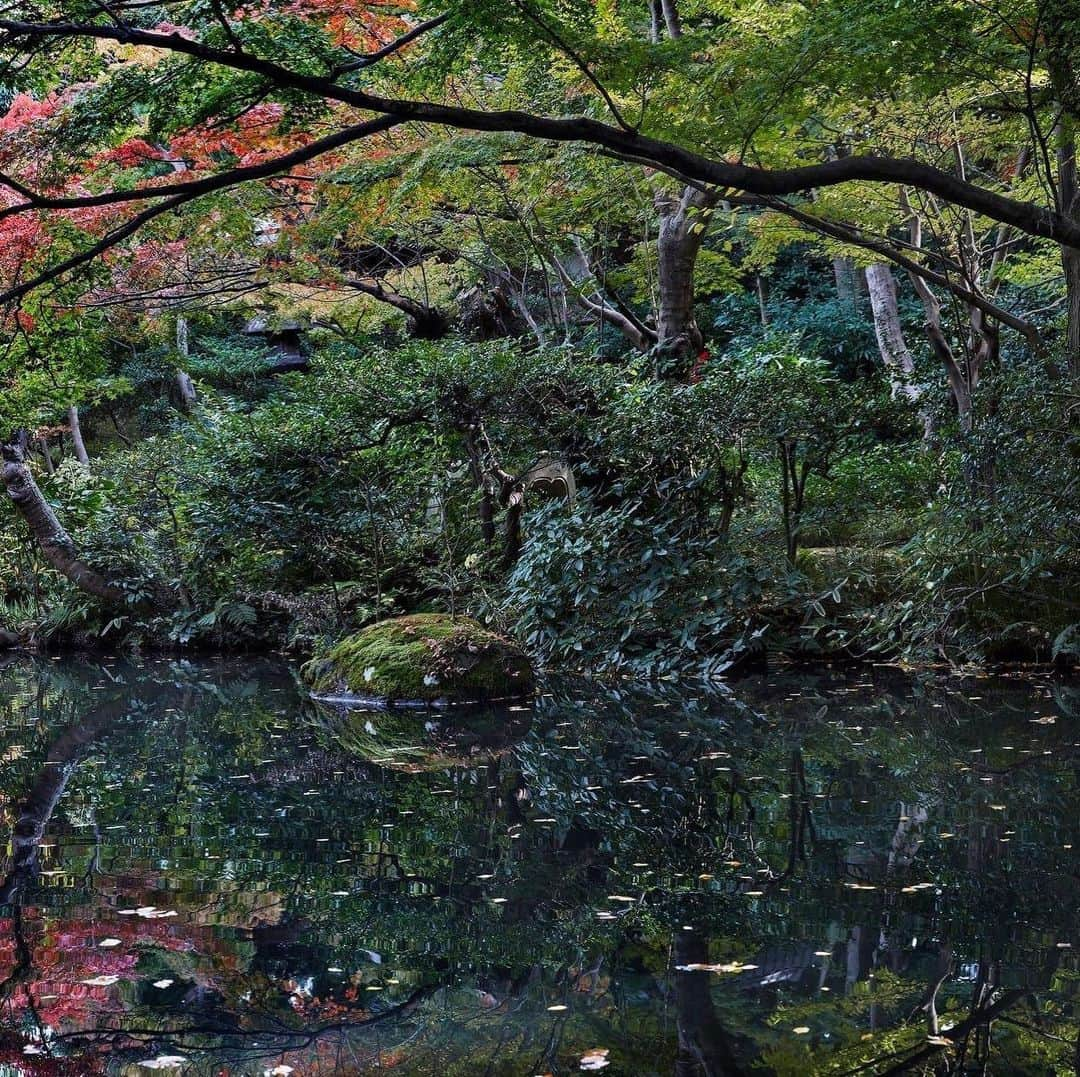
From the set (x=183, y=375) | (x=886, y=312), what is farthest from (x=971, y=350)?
(x=183, y=375)

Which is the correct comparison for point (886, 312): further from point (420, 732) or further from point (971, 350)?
point (420, 732)

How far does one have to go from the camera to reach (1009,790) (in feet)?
16.8

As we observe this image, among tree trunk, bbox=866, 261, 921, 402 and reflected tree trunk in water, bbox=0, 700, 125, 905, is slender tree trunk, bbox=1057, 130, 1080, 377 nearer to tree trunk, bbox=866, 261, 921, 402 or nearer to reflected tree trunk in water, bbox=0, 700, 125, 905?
tree trunk, bbox=866, 261, 921, 402

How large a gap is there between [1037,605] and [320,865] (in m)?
6.18

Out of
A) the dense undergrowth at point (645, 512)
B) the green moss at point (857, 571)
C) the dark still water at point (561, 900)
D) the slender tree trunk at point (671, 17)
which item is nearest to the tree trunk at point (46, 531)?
the dense undergrowth at point (645, 512)

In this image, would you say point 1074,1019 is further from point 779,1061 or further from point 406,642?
point 406,642

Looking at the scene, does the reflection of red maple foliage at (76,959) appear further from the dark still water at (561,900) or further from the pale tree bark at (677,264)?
the pale tree bark at (677,264)

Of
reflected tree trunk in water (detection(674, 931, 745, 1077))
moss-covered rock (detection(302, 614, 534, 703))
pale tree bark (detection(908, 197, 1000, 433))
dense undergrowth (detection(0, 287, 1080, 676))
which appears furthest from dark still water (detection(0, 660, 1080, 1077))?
pale tree bark (detection(908, 197, 1000, 433))

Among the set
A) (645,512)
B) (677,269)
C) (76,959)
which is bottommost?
(645,512)

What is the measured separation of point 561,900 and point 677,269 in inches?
335

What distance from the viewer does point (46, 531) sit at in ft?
47.3

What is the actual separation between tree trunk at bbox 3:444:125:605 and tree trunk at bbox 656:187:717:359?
764cm

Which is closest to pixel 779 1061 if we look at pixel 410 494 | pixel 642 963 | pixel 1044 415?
pixel 642 963

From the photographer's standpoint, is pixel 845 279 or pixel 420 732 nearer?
pixel 420 732
